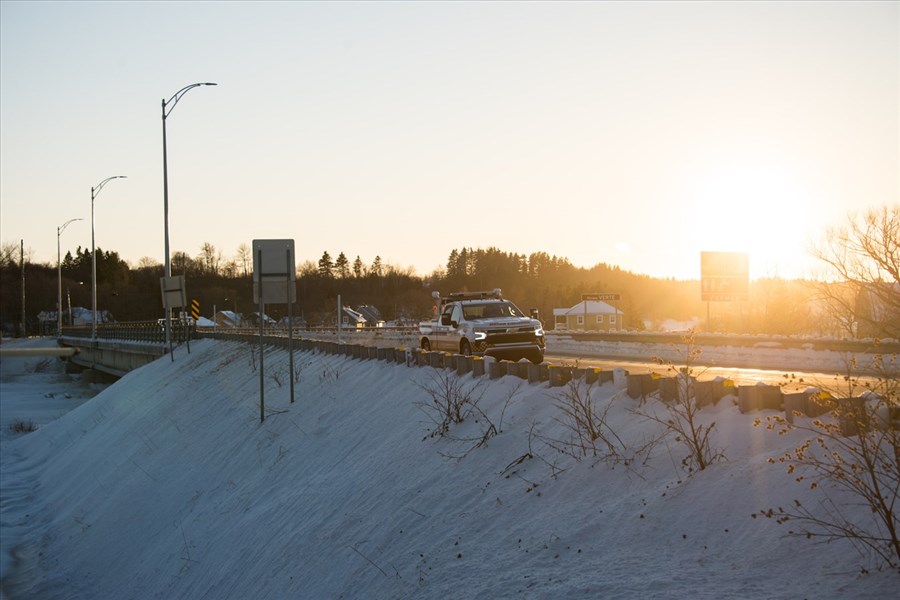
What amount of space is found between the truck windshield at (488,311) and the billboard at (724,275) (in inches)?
1293

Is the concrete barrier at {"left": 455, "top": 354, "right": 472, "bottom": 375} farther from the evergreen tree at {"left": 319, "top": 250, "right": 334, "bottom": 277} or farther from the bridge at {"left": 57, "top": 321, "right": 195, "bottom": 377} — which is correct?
the evergreen tree at {"left": 319, "top": 250, "right": 334, "bottom": 277}

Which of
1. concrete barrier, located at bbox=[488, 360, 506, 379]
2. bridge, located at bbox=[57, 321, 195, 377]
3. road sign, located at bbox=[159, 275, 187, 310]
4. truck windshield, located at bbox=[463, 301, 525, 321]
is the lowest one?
bridge, located at bbox=[57, 321, 195, 377]

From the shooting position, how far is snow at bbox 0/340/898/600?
5738 millimetres

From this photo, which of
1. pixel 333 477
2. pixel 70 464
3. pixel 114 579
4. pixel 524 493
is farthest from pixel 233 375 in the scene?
pixel 524 493

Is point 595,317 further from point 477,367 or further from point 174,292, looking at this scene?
point 477,367

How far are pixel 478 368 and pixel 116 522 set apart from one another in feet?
26.3

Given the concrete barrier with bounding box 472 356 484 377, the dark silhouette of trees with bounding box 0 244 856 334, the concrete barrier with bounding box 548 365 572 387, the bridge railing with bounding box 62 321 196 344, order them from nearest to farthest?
the concrete barrier with bounding box 548 365 572 387, the concrete barrier with bounding box 472 356 484 377, the bridge railing with bounding box 62 321 196 344, the dark silhouette of trees with bounding box 0 244 856 334

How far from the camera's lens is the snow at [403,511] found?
18.8ft

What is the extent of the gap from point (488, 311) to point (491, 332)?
5.31ft

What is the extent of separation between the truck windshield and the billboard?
32845 millimetres

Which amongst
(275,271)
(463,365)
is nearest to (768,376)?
(463,365)

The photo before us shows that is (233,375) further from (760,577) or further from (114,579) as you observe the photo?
(760,577)

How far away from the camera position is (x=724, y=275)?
52.4 m

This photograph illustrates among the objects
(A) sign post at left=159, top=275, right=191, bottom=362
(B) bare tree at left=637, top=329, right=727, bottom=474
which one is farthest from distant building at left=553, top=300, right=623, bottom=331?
(B) bare tree at left=637, top=329, right=727, bottom=474
